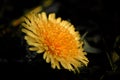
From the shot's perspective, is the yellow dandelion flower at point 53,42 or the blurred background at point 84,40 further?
the blurred background at point 84,40

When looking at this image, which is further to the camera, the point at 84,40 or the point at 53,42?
the point at 84,40

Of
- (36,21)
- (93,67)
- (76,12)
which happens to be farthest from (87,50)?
(76,12)

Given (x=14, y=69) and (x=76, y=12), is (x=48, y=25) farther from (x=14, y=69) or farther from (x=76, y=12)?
(x=76, y=12)

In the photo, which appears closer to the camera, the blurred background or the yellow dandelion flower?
the yellow dandelion flower
